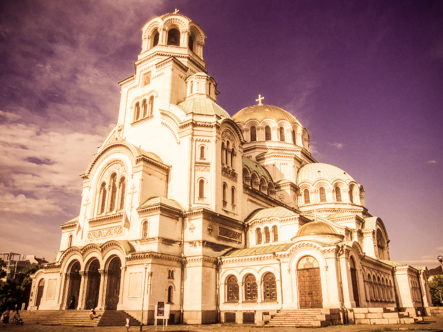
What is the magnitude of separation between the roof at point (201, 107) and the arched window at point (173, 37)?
35.5 ft

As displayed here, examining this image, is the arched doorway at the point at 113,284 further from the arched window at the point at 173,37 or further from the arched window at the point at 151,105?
the arched window at the point at 173,37

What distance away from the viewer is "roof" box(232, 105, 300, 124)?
4781 cm

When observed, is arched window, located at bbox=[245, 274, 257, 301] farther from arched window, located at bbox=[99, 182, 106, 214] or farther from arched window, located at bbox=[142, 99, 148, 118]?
arched window, located at bbox=[142, 99, 148, 118]

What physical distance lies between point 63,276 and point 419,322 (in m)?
25.7

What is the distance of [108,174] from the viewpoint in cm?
3203

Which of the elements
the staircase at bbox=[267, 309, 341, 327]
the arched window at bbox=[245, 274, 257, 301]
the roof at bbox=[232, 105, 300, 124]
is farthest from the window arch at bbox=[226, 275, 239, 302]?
the roof at bbox=[232, 105, 300, 124]

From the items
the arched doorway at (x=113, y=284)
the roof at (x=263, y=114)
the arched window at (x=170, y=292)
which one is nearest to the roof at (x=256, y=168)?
the roof at (x=263, y=114)

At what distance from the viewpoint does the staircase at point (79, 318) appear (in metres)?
22.9

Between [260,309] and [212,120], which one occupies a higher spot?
[212,120]

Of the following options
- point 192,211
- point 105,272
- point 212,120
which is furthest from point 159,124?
point 105,272

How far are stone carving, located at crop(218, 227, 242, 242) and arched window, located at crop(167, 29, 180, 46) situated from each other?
75.5 ft

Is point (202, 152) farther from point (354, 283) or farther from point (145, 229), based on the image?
point (354, 283)

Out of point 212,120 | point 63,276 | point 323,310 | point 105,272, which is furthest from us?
point 212,120

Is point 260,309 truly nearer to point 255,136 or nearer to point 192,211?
point 192,211
